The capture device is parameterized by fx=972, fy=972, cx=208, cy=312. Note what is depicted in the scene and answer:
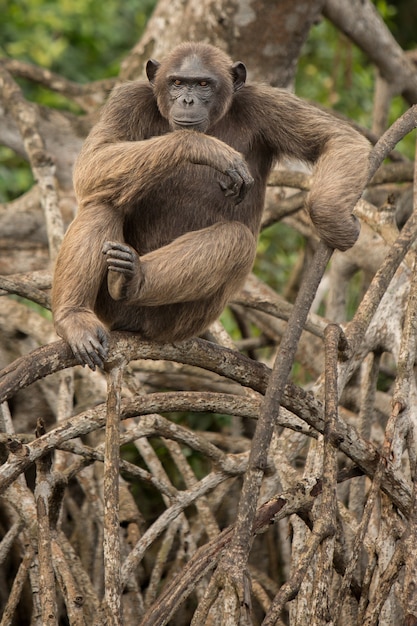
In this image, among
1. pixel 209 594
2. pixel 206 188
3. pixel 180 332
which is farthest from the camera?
pixel 206 188

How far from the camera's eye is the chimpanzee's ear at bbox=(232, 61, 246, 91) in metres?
4.85

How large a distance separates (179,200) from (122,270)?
743 mm

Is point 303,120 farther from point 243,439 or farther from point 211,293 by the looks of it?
point 243,439

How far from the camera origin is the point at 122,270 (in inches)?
160

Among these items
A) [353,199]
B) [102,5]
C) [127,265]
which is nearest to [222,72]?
[353,199]

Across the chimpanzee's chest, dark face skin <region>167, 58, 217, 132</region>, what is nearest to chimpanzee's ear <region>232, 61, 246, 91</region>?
dark face skin <region>167, 58, 217, 132</region>

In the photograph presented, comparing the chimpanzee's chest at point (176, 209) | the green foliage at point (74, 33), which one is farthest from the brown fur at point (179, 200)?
the green foliage at point (74, 33)

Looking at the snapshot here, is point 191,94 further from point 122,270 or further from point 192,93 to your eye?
point 122,270

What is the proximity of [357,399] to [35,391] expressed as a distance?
7.49 feet

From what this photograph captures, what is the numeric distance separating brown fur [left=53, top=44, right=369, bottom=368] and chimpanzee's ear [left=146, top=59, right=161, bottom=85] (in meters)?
0.05

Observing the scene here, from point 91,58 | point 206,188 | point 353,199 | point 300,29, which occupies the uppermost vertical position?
point 91,58

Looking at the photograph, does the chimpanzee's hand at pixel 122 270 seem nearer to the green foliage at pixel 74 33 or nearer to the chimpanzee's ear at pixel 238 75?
the chimpanzee's ear at pixel 238 75

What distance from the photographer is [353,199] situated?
438cm

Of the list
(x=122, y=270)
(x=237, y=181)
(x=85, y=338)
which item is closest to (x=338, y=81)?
(x=237, y=181)
